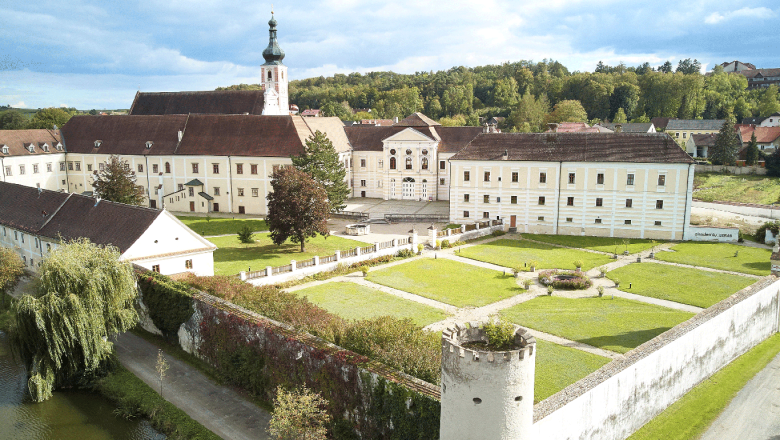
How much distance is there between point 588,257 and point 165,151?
40.0 meters

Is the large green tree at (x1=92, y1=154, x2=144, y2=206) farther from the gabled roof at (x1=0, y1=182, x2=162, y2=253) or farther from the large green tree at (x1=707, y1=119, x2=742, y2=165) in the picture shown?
the large green tree at (x1=707, y1=119, x2=742, y2=165)

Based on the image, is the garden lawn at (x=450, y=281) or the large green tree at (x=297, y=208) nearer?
the garden lawn at (x=450, y=281)

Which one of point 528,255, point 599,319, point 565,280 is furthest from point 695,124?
point 599,319

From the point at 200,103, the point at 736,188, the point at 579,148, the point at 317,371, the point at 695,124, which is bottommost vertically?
the point at 317,371

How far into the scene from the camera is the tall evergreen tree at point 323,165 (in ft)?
159

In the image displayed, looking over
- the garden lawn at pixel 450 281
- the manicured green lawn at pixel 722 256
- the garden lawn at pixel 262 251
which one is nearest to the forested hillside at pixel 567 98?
the manicured green lawn at pixel 722 256

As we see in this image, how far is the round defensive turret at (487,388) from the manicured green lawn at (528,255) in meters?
24.8

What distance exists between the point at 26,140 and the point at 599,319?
56.7m

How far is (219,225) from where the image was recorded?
4916cm

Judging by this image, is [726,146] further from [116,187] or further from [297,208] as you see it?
[116,187]

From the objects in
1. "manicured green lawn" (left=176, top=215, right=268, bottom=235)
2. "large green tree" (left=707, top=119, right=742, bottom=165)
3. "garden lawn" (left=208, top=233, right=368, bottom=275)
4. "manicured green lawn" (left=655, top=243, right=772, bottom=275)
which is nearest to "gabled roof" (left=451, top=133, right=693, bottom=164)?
"manicured green lawn" (left=655, top=243, right=772, bottom=275)

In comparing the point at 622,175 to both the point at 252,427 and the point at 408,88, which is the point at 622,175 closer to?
the point at 252,427

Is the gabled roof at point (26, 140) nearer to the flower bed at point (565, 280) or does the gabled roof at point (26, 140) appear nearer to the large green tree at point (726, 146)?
the flower bed at point (565, 280)

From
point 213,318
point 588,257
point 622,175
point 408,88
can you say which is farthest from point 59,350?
point 408,88
